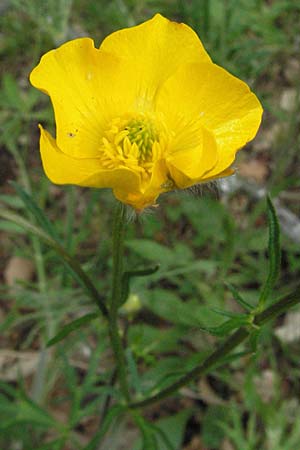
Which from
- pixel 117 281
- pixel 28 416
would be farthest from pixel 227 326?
pixel 28 416

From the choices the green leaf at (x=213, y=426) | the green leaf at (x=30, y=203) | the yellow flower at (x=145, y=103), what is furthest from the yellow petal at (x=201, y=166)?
the green leaf at (x=213, y=426)

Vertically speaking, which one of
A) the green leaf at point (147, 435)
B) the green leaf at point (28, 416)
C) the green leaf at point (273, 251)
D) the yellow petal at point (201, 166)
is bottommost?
the green leaf at point (28, 416)

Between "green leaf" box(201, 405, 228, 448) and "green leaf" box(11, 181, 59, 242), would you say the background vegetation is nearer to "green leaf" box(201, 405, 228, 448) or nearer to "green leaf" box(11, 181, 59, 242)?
"green leaf" box(201, 405, 228, 448)

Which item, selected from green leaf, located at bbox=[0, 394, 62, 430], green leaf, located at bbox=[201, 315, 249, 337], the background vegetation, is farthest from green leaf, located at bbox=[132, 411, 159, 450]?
green leaf, located at bbox=[201, 315, 249, 337]

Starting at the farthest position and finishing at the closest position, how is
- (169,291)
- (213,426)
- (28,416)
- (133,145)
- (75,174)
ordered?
(169,291) → (213,426) → (28,416) → (133,145) → (75,174)

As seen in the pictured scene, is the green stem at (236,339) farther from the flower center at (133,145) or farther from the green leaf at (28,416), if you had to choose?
the green leaf at (28,416)

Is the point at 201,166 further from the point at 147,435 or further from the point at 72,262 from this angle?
the point at 147,435

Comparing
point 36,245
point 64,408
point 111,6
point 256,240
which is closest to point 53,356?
point 64,408
